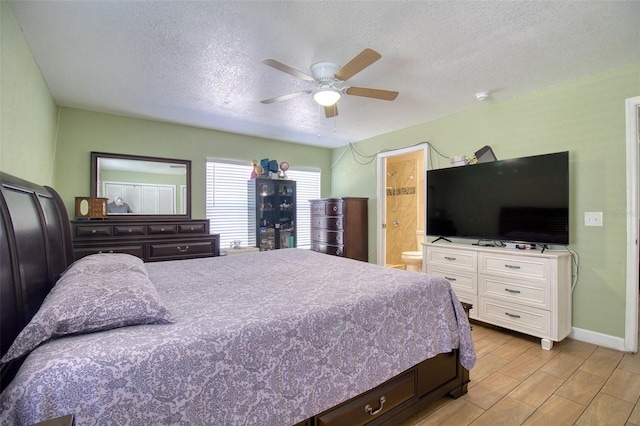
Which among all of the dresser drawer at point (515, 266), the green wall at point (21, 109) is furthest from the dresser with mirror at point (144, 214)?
the dresser drawer at point (515, 266)

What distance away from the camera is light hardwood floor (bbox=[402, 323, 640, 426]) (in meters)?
1.69

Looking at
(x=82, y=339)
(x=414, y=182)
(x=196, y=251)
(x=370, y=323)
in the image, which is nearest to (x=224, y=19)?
(x=82, y=339)

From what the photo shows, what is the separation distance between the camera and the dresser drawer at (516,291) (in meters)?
2.59

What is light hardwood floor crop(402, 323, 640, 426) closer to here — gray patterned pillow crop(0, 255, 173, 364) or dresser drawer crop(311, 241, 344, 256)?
gray patterned pillow crop(0, 255, 173, 364)

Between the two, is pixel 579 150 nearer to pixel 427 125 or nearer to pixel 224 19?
pixel 427 125

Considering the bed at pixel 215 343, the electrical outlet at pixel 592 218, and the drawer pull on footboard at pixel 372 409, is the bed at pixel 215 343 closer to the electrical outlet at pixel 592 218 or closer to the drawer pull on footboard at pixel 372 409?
the drawer pull on footboard at pixel 372 409

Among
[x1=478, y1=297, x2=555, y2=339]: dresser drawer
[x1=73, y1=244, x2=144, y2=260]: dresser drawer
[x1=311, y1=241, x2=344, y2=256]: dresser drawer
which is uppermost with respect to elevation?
[x1=73, y1=244, x2=144, y2=260]: dresser drawer

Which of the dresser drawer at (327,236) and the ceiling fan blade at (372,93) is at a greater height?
the ceiling fan blade at (372,93)

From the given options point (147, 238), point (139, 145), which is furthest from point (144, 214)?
point (139, 145)

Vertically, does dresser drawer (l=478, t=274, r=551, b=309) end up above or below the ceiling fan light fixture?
below

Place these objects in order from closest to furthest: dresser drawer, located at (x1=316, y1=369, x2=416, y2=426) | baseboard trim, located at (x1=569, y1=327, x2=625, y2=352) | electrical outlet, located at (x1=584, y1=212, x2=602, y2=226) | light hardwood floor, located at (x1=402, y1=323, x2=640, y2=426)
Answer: dresser drawer, located at (x1=316, y1=369, x2=416, y2=426) < light hardwood floor, located at (x1=402, y1=323, x2=640, y2=426) < baseboard trim, located at (x1=569, y1=327, x2=625, y2=352) < electrical outlet, located at (x1=584, y1=212, x2=602, y2=226)

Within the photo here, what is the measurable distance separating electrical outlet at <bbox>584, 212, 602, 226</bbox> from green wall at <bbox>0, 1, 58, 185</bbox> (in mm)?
4603

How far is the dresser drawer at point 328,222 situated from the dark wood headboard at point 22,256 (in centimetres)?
361

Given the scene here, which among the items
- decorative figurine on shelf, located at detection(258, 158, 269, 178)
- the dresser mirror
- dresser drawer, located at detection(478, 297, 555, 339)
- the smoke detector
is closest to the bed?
dresser drawer, located at detection(478, 297, 555, 339)
